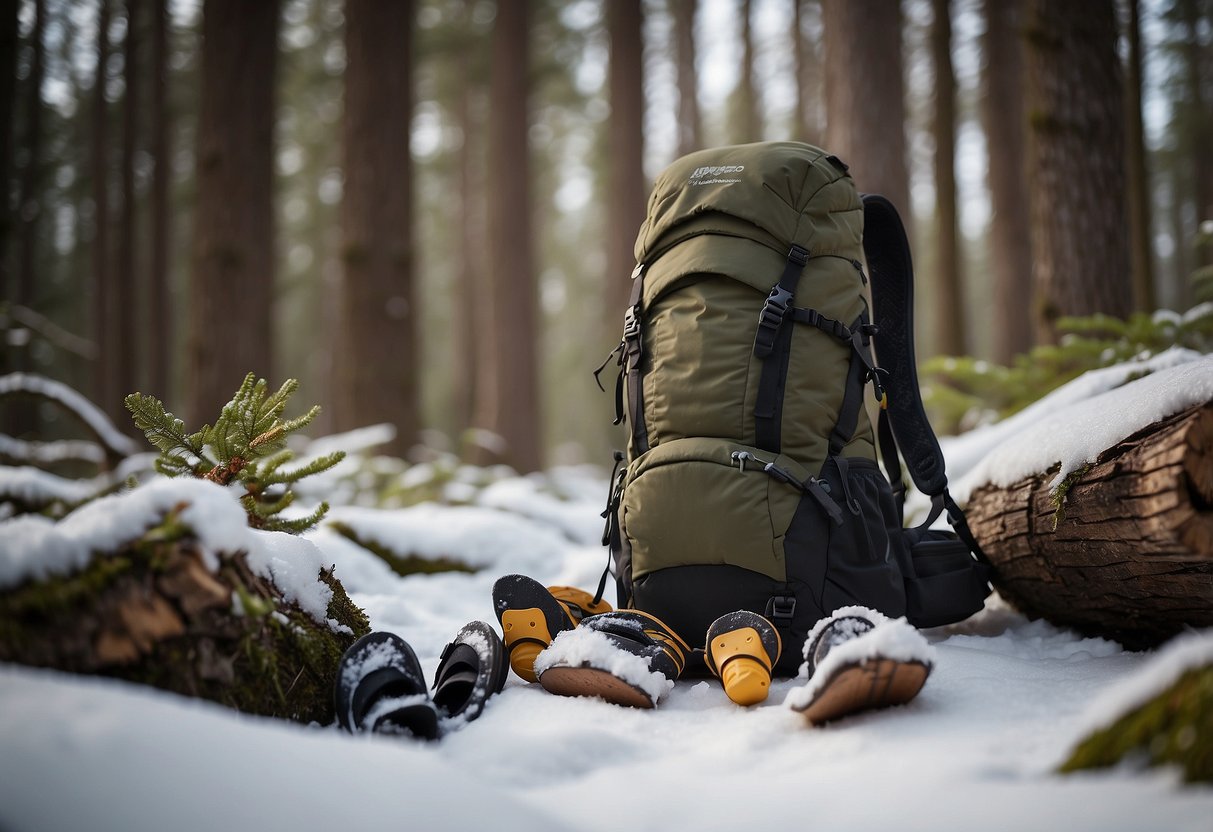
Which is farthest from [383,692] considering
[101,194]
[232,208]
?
[101,194]

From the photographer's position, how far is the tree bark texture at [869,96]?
4.95 metres

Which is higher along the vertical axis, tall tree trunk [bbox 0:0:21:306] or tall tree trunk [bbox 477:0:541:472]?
tall tree trunk [bbox 0:0:21:306]

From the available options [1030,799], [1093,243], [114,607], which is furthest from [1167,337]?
[114,607]

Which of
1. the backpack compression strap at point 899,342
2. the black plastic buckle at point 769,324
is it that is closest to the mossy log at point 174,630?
the black plastic buckle at point 769,324

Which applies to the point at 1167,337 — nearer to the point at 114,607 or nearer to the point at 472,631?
the point at 472,631

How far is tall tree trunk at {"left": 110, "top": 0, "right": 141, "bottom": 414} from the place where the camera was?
1133cm

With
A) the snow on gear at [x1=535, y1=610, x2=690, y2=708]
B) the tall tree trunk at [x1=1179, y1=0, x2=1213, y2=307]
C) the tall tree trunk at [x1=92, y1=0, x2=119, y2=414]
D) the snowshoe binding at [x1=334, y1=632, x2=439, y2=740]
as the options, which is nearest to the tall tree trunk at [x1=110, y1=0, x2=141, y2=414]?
the tall tree trunk at [x1=92, y1=0, x2=119, y2=414]

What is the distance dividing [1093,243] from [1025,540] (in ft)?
9.12

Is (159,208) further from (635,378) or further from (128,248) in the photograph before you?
(635,378)

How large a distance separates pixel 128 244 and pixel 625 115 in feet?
27.5

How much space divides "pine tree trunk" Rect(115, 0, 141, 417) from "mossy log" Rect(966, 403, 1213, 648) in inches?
461

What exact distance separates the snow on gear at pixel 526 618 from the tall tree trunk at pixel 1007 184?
27.1 feet

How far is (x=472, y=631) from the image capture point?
6.55 feet

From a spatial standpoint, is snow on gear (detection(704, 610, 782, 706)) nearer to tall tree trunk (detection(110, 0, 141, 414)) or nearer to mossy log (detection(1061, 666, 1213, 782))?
mossy log (detection(1061, 666, 1213, 782))
